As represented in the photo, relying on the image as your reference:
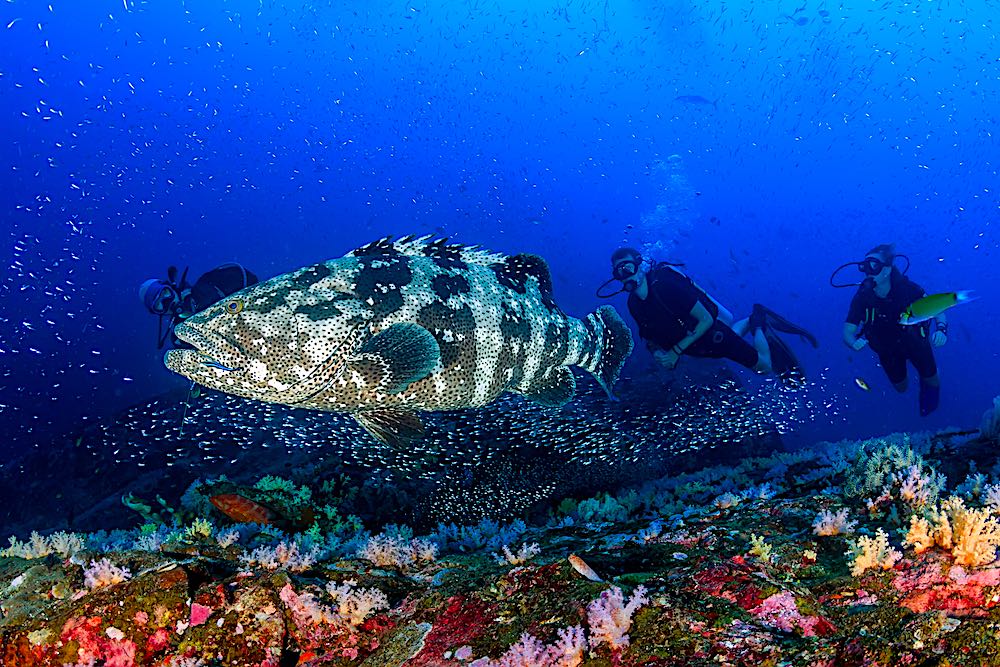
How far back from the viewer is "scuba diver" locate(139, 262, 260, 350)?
29.6 feet

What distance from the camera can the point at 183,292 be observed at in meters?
9.20

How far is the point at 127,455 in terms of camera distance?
12383 millimetres

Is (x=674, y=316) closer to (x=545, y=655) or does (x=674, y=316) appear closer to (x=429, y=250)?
(x=429, y=250)

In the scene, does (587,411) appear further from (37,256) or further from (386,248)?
(37,256)

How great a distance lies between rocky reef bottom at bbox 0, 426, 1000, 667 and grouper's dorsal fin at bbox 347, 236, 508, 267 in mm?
2447

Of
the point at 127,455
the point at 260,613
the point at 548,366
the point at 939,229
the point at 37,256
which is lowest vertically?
the point at 260,613

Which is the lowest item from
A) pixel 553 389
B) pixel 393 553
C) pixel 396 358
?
pixel 393 553

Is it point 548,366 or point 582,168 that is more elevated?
point 582,168

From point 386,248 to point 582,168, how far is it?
107611mm

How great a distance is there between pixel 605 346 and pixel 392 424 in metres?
2.67

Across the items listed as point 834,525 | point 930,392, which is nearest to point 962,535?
point 834,525

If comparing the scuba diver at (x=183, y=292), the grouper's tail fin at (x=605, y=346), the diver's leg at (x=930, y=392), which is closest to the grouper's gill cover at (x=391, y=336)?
the grouper's tail fin at (x=605, y=346)

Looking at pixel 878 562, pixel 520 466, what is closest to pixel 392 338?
pixel 878 562

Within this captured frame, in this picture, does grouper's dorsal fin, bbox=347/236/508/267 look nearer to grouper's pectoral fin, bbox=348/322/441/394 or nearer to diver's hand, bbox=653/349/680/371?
grouper's pectoral fin, bbox=348/322/441/394
